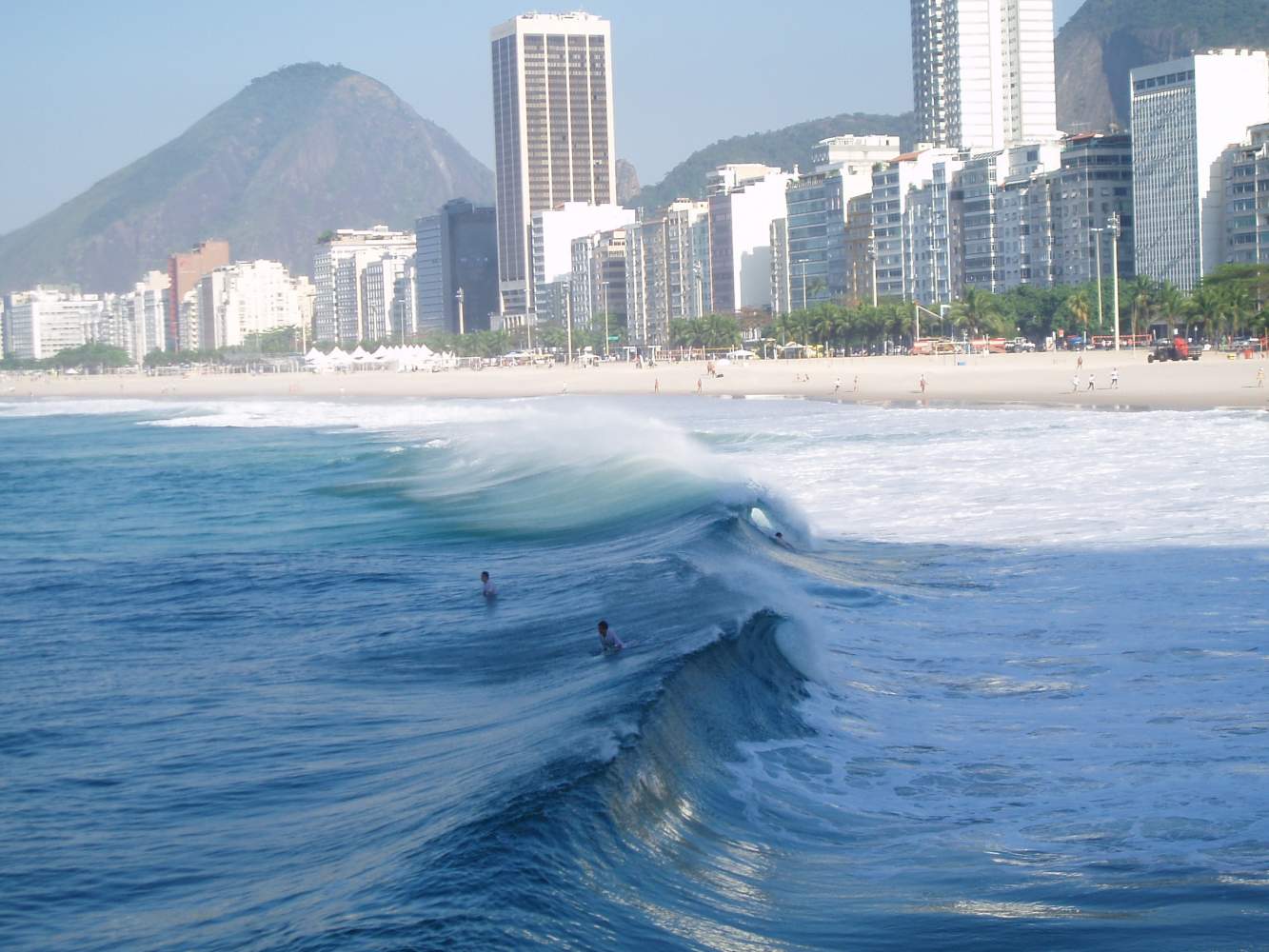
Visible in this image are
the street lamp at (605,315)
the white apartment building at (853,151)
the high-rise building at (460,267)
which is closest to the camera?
the street lamp at (605,315)

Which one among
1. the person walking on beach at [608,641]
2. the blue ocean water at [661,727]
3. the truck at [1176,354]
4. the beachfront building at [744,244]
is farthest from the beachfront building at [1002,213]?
the person walking on beach at [608,641]

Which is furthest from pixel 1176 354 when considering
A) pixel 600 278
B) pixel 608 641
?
pixel 600 278

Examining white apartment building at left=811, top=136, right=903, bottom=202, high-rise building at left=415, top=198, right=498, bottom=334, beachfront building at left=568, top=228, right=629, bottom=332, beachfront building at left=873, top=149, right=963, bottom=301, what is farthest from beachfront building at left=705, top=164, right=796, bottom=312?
high-rise building at left=415, top=198, right=498, bottom=334

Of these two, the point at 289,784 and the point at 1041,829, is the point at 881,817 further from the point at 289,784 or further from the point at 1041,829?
the point at 289,784

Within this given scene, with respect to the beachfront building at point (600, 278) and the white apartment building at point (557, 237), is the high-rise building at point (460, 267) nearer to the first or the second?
the white apartment building at point (557, 237)

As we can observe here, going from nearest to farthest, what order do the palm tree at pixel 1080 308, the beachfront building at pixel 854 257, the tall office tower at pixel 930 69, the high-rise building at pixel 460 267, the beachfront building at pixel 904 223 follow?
the palm tree at pixel 1080 308
the beachfront building at pixel 904 223
the beachfront building at pixel 854 257
the tall office tower at pixel 930 69
the high-rise building at pixel 460 267

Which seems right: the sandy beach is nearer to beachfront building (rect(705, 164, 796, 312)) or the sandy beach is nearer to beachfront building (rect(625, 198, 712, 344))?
beachfront building (rect(705, 164, 796, 312))
